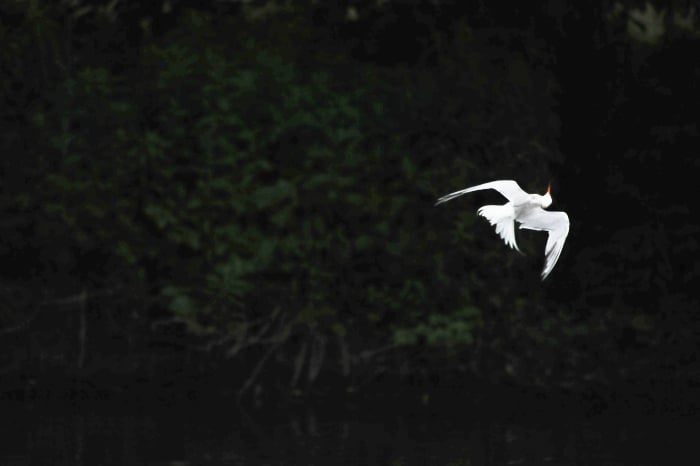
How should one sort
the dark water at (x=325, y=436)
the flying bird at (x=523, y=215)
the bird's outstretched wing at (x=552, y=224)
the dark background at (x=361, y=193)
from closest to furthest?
1. the flying bird at (x=523, y=215)
2. the bird's outstretched wing at (x=552, y=224)
3. the dark water at (x=325, y=436)
4. the dark background at (x=361, y=193)

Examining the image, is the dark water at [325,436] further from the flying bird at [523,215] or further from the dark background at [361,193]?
the flying bird at [523,215]

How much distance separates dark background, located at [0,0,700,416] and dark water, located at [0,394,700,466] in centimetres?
63

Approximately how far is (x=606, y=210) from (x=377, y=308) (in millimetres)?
1750

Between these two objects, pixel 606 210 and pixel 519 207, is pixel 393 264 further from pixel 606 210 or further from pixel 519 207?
pixel 519 207

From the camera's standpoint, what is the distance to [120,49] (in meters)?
11.7

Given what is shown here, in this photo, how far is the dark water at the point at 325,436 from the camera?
910 cm

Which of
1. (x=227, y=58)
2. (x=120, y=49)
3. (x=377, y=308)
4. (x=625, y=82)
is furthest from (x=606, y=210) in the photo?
(x=120, y=49)

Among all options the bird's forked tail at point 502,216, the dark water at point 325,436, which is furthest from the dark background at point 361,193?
the bird's forked tail at point 502,216

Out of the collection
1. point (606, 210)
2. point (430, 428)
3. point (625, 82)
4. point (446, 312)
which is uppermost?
point (625, 82)

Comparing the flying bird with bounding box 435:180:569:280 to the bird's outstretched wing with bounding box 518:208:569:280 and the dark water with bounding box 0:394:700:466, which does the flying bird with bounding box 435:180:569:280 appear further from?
the dark water with bounding box 0:394:700:466

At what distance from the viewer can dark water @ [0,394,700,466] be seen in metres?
9.10

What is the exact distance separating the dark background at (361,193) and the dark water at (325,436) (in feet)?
2.08

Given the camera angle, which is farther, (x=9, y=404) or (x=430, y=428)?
(x=9, y=404)

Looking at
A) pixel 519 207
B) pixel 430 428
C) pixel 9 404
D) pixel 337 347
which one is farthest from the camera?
pixel 337 347
